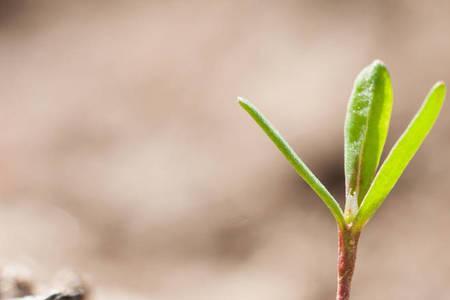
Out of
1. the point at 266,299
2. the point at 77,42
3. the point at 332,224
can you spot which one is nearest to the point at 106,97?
the point at 77,42

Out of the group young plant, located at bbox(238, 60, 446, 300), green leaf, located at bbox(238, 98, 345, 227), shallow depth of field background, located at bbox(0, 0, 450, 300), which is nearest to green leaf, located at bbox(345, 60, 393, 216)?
young plant, located at bbox(238, 60, 446, 300)

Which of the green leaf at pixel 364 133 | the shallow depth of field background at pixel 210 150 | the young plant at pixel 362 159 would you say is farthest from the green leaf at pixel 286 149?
the shallow depth of field background at pixel 210 150

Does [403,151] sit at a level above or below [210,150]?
below

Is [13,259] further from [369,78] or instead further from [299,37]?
[299,37]

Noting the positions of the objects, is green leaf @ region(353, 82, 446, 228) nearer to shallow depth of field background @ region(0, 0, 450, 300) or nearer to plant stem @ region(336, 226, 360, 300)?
plant stem @ region(336, 226, 360, 300)

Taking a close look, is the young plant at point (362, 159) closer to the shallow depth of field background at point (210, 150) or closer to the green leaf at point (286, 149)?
the green leaf at point (286, 149)

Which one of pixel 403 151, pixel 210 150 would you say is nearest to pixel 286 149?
pixel 403 151

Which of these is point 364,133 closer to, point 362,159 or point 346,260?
point 362,159
